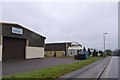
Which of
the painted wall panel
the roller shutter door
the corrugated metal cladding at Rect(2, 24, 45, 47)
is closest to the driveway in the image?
the roller shutter door

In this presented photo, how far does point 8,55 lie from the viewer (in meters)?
40.7

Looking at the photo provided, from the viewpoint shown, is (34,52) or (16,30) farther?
(34,52)

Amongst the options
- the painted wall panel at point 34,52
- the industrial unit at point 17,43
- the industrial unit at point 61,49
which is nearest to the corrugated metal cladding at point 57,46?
the industrial unit at point 61,49

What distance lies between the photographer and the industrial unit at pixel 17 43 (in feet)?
130

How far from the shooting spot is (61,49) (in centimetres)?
9606

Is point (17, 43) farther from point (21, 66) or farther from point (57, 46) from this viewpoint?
point (57, 46)

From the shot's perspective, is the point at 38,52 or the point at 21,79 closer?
the point at 21,79

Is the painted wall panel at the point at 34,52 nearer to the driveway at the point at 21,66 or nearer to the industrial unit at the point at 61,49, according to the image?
the driveway at the point at 21,66

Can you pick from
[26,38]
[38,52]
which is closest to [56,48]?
[38,52]

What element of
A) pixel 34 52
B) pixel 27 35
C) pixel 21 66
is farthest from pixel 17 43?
pixel 21 66

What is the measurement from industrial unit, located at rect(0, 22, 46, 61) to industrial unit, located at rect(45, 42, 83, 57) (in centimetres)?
3837

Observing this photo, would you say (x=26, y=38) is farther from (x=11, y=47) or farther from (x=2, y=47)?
(x=2, y=47)

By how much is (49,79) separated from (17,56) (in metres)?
28.8

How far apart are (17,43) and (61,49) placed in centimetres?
5243
